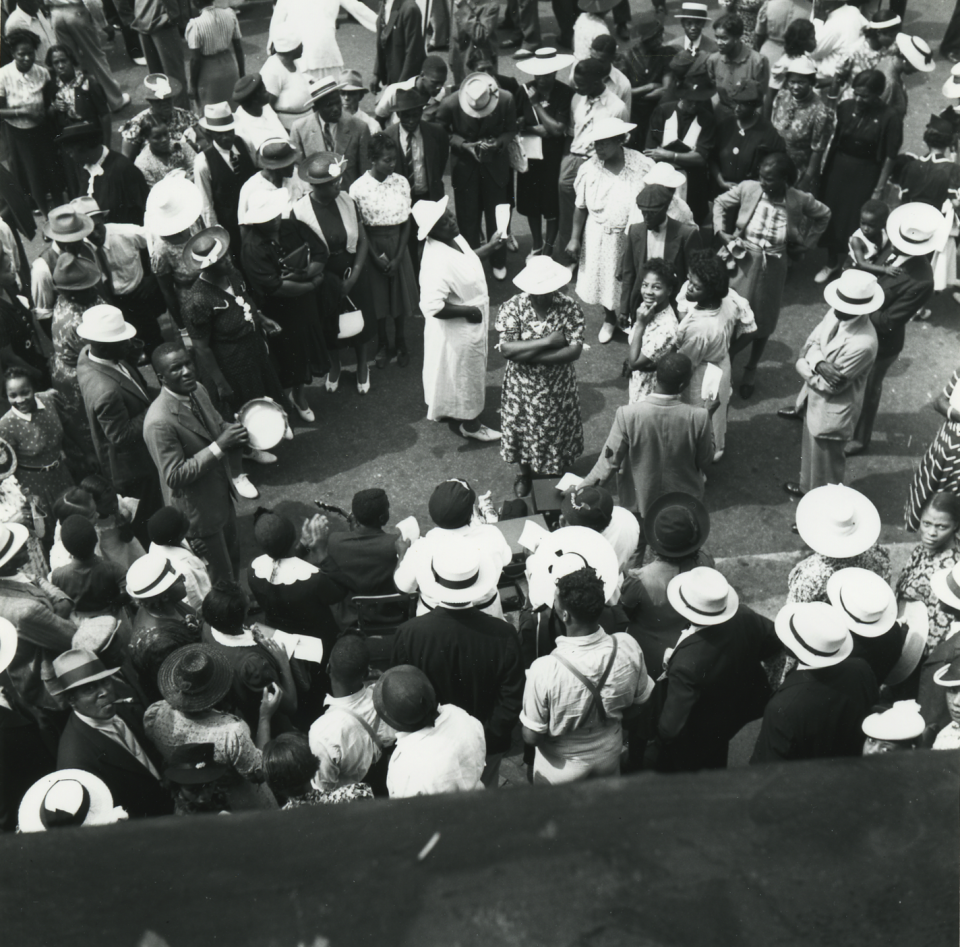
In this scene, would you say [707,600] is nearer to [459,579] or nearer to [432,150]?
[459,579]

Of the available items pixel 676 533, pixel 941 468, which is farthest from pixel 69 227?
pixel 941 468

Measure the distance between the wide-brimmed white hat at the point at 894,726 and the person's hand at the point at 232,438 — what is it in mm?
3646

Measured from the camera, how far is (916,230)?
7238mm

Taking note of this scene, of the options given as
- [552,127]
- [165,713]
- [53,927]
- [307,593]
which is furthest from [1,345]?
[53,927]

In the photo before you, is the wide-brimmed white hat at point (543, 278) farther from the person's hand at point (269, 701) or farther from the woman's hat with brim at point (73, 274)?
the person's hand at point (269, 701)

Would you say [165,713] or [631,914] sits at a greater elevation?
[631,914]

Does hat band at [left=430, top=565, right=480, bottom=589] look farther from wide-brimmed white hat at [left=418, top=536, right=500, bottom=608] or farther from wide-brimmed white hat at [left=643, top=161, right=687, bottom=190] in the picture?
wide-brimmed white hat at [left=643, top=161, right=687, bottom=190]

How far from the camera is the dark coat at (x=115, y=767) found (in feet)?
14.1

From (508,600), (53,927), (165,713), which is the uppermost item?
(53,927)

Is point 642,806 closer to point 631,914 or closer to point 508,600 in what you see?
point 631,914

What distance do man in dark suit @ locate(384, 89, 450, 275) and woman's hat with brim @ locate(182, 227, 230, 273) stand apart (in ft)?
6.42

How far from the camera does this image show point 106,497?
607cm

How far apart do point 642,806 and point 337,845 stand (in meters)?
0.20

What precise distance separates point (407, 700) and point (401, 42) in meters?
8.75
